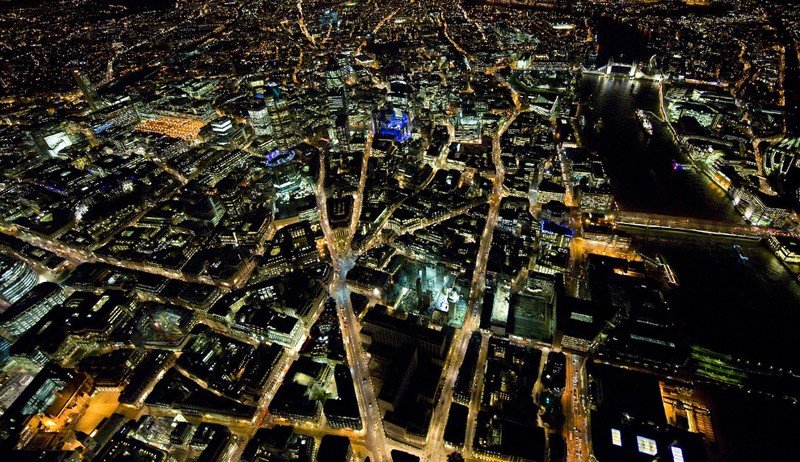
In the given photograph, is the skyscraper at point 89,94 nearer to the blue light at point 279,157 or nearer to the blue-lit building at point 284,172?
the blue light at point 279,157

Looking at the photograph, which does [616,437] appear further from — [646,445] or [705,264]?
[705,264]

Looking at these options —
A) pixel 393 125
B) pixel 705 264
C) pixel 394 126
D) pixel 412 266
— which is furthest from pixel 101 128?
pixel 705 264

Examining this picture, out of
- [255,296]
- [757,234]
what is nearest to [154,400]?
[255,296]

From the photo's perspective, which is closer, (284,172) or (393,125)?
(284,172)

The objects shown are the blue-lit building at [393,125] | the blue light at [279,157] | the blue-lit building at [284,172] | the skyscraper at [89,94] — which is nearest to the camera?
the blue-lit building at [284,172]

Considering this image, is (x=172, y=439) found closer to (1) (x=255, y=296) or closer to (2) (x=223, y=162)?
(1) (x=255, y=296)

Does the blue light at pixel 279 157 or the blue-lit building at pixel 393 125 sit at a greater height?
the blue-lit building at pixel 393 125

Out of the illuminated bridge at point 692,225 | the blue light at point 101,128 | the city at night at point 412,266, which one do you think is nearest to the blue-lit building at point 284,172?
the city at night at point 412,266
